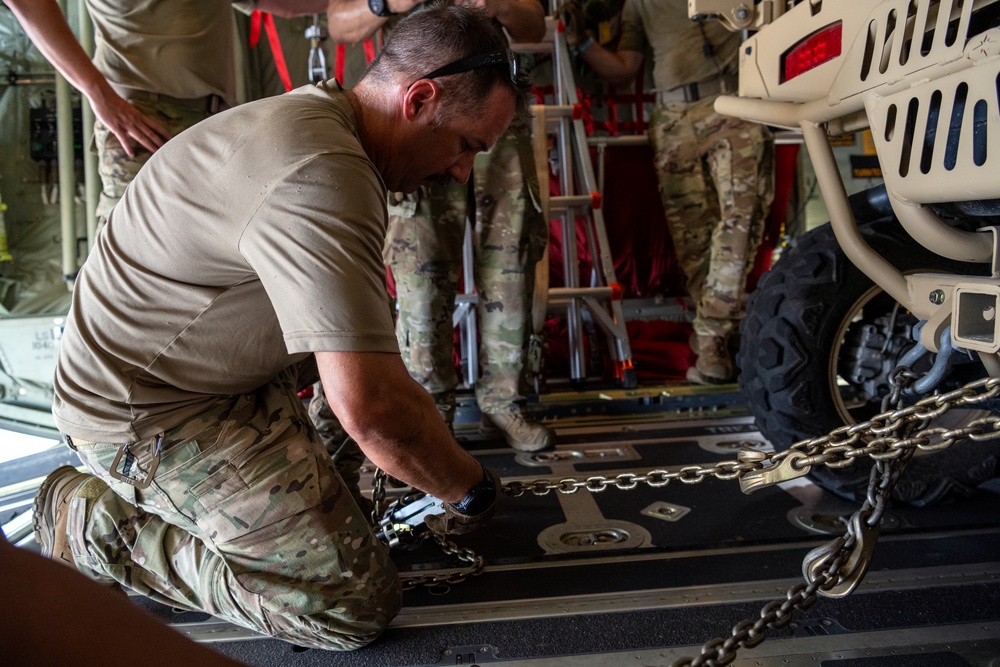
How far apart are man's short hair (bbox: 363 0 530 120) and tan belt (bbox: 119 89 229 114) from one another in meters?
1.02

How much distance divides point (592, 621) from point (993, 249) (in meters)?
1.09

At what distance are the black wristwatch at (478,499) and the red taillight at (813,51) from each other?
1255 mm

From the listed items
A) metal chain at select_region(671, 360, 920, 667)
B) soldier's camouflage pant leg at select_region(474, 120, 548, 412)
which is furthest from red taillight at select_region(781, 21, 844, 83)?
soldier's camouflage pant leg at select_region(474, 120, 548, 412)

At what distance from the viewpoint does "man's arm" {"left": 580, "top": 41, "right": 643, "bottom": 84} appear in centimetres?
392

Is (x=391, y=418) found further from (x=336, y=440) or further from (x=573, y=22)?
(x=573, y=22)

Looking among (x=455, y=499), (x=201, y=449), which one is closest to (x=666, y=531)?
(x=455, y=499)

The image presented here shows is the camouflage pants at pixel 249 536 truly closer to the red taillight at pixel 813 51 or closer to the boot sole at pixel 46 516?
the boot sole at pixel 46 516

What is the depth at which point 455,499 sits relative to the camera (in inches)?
55.9

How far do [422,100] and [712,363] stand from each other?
7.82 ft

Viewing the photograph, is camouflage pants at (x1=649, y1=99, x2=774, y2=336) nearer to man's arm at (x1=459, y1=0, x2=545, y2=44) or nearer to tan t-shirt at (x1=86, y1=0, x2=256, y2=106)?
man's arm at (x1=459, y1=0, x2=545, y2=44)

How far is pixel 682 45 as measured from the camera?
3842 mm

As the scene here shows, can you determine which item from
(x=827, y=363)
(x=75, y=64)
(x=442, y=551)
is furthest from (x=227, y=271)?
(x=827, y=363)

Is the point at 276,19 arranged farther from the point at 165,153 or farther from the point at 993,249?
the point at 993,249

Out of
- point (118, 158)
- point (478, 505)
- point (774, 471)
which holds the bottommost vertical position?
point (478, 505)
